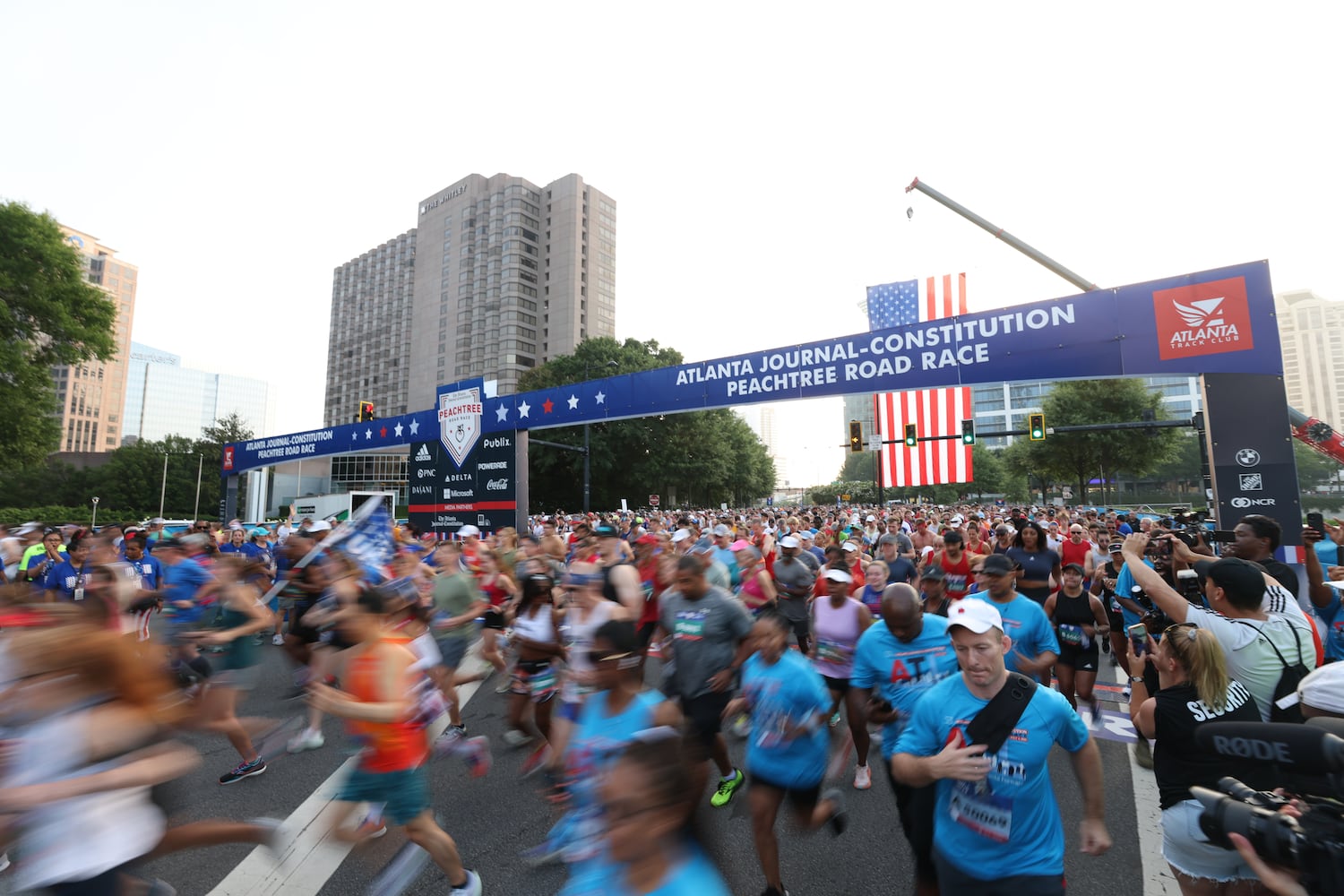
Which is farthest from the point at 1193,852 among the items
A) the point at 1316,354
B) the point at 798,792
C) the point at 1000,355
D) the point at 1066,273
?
the point at 1316,354

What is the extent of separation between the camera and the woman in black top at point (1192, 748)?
2355mm

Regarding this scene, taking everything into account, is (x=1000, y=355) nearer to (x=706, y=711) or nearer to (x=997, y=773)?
(x=706, y=711)

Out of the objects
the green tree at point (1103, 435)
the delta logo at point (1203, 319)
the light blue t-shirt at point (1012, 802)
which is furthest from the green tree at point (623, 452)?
the light blue t-shirt at point (1012, 802)

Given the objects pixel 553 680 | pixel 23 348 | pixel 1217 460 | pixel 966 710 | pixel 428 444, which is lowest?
pixel 553 680

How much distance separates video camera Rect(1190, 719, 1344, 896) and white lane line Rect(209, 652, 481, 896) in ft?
12.0

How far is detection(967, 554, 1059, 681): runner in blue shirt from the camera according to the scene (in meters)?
4.38

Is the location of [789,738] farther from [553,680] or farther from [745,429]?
[745,429]

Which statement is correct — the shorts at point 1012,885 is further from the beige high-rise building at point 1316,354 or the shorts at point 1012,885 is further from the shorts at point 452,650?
the beige high-rise building at point 1316,354

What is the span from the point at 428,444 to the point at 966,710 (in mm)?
17307

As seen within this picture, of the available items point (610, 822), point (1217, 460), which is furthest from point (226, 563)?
point (1217, 460)

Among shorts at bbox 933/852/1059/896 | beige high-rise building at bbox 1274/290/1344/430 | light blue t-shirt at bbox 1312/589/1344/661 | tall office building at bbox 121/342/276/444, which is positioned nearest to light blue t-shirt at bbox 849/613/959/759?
shorts at bbox 933/852/1059/896

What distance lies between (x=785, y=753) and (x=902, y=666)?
97cm

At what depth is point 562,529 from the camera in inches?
884

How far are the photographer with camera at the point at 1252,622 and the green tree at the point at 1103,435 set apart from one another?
119 feet
